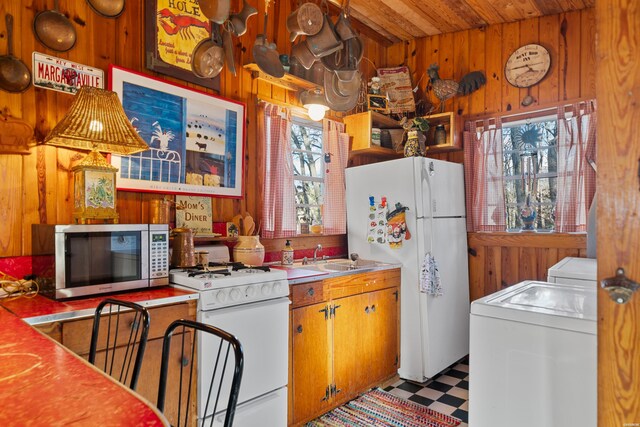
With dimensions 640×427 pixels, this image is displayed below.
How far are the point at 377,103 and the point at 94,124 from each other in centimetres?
250

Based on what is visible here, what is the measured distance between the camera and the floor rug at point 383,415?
237 cm

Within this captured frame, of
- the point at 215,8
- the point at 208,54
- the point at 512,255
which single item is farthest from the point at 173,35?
the point at 512,255

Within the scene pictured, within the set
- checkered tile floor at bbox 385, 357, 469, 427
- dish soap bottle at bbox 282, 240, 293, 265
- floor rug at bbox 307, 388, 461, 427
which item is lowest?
checkered tile floor at bbox 385, 357, 469, 427

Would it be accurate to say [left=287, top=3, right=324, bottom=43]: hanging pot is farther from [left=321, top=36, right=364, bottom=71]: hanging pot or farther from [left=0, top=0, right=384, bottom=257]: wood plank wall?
[left=0, top=0, right=384, bottom=257]: wood plank wall

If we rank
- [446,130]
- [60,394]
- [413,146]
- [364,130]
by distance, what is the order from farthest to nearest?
[446,130], [364,130], [413,146], [60,394]

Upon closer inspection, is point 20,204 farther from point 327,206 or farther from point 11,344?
point 327,206

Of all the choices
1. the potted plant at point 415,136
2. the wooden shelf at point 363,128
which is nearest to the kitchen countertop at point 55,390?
the wooden shelf at point 363,128

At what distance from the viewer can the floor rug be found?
2373 millimetres

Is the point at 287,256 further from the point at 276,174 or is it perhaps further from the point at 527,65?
the point at 527,65

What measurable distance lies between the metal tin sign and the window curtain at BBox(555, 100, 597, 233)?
129 inches

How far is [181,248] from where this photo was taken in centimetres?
222

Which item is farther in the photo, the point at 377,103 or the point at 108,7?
the point at 377,103

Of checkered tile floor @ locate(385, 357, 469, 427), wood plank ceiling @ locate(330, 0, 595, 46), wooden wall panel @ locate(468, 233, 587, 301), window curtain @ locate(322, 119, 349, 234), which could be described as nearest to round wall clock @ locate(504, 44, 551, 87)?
wood plank ceiling @ locate(330, 0, 595, 46)

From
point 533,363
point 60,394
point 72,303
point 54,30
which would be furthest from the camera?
point 54,30
